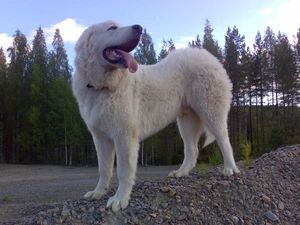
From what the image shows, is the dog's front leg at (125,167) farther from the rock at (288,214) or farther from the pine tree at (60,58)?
the pine tree at (60,58)

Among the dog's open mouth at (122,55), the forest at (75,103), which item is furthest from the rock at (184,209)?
the forest at (75,103)

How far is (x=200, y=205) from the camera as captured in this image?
408cm

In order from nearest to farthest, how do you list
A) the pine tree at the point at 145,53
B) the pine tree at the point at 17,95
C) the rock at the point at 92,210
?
the rock at the point at 92,210, the pine tree at the point at 145,53, the pine tree at the point at 17,95


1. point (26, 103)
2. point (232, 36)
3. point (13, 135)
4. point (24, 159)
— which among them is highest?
point (232, 36)

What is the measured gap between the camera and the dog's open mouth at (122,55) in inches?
149

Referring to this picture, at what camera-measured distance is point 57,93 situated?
32.1 metres

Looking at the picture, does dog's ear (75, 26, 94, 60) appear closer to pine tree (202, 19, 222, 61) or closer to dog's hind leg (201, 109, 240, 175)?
dog's hind leg (201, 109, 240, 175)

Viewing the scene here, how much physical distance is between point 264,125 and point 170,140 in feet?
34.4

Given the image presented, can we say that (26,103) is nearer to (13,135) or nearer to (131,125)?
(13,135)

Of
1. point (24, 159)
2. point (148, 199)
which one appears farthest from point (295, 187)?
point (24, 159)

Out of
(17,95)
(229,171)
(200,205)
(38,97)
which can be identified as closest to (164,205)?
(200,205)

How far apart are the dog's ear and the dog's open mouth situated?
291mm

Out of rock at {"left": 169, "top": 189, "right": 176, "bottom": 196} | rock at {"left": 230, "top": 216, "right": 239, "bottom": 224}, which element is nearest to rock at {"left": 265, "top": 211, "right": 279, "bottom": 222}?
rock at {"left": 230, "top": 216, "right": 239, "bottom": 224}

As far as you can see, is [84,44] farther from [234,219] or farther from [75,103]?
[75,103]
